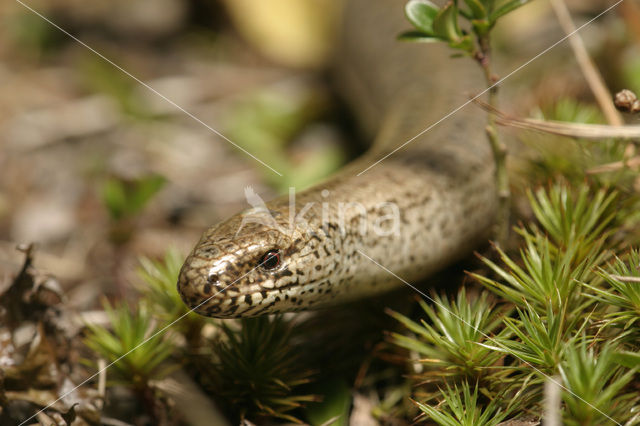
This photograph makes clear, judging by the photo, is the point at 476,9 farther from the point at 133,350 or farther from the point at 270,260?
the point at 133,350

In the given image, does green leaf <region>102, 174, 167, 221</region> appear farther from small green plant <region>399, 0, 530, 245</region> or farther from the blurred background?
small green plant <region>399, 0, 530, 245</region>

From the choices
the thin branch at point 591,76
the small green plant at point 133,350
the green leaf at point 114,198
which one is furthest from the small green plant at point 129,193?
the thin branch at point 591,76

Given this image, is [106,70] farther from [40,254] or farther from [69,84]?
[40,254]

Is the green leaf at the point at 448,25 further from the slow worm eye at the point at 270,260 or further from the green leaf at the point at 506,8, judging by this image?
the slow worm eye at the point at 270,260

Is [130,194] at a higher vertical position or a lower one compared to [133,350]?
higher

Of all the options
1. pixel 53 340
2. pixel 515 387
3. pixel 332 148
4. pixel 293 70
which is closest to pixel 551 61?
pixel 332 148

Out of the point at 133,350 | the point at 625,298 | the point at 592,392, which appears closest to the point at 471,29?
the point at 625,298

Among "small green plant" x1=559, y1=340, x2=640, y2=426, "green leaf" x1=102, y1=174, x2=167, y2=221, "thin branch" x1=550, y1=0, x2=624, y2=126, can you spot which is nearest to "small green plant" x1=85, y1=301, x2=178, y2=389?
"green leaf" x1=102, y1=174, x2=167, y2=221
